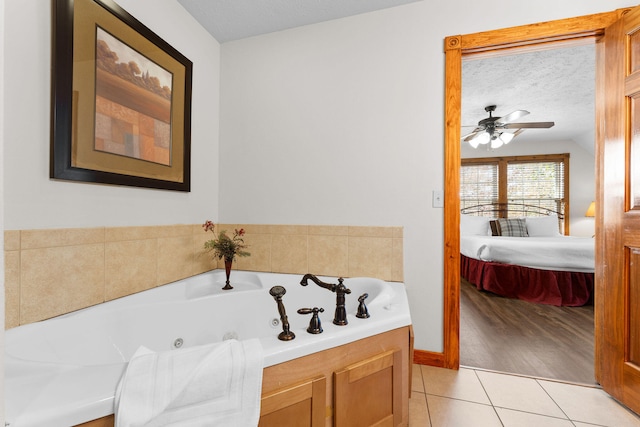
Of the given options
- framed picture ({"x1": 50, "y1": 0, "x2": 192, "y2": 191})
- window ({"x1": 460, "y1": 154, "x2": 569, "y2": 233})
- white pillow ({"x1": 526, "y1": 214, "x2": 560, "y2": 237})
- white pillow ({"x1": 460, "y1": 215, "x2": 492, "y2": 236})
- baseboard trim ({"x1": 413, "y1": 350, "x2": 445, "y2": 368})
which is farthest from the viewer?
window ({"x1": 460, "y1": 154, "x2": 569, "y2": 233})

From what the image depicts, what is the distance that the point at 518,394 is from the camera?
1647 millimetres

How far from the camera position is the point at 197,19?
2143 millimetres

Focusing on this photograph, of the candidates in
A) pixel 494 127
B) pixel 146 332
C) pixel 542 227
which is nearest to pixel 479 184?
pixel 542 227

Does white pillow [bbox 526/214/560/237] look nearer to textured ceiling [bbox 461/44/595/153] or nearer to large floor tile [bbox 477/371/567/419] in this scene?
textured ceiling [bbox 461/44/595/153]

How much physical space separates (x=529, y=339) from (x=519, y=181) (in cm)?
415

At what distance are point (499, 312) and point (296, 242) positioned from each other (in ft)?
7.50

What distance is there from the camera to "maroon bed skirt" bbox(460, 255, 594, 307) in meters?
3.25

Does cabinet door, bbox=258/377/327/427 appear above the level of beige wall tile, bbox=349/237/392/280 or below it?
below

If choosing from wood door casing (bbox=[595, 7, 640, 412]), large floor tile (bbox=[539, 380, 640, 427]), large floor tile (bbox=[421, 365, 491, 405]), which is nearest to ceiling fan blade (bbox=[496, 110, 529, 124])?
wood door casing (bbox=[595, 7, 640, 412])

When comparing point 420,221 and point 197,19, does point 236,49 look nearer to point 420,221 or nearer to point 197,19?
point 197,19

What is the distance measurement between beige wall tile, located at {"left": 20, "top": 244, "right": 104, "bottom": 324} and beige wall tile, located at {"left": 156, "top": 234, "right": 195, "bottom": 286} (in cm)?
37

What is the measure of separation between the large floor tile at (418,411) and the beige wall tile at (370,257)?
70 centimetres

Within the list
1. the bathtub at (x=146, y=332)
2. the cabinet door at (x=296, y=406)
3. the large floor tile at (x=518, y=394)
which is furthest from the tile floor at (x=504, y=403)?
the cabinet door at (x=296, y=406)

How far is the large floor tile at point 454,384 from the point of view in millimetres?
1635
